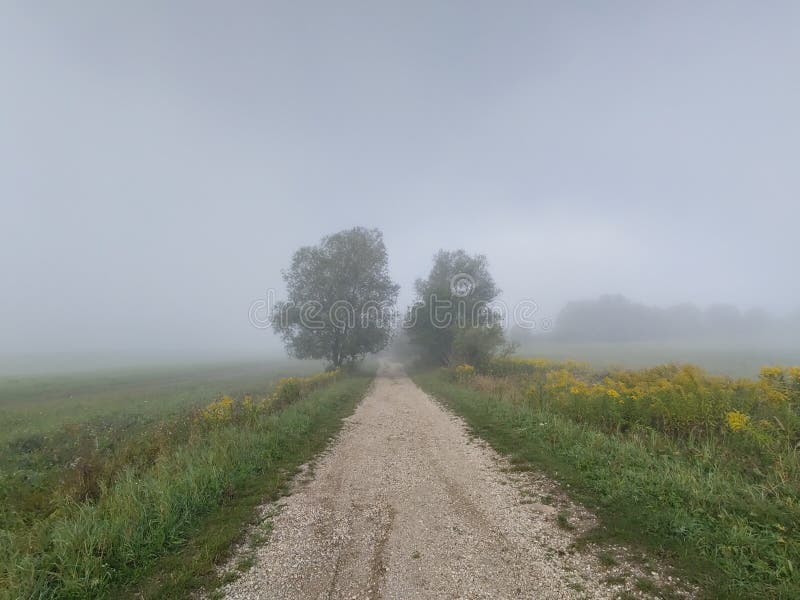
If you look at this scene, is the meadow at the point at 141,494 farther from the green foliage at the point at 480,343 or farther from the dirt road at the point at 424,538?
the green foliage at the point at 480,343

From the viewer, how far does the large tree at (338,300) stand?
32.5 metres

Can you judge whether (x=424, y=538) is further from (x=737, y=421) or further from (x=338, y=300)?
(x=338, y=300)

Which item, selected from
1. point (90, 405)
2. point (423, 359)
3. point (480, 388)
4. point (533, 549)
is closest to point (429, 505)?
point (533, 549)

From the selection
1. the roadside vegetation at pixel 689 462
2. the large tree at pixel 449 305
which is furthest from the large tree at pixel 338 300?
the roadside vegetation at pixel 689 462

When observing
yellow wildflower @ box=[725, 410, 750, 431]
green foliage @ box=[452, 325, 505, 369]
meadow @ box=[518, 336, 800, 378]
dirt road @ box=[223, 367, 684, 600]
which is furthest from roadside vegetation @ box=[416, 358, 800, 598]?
meadow @ box=[518, 336, 800, 378]

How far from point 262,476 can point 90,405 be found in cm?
2136

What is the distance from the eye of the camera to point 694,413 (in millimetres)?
8508

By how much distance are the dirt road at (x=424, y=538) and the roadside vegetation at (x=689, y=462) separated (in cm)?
77

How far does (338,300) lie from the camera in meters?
32.7

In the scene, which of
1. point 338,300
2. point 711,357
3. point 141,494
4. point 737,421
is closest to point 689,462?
point 737,421

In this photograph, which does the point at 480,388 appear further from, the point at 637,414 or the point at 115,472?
the point at 115,472

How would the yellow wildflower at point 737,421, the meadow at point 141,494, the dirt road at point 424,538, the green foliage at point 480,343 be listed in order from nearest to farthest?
1. the dirt road at point 424,538
2. the meadow at point 141,494
3. the yellow wildflower at point 737,421
4. the green foliage at point 480,343

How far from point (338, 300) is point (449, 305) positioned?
12.0 metres

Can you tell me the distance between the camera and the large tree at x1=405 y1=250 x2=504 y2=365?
35.9 m
